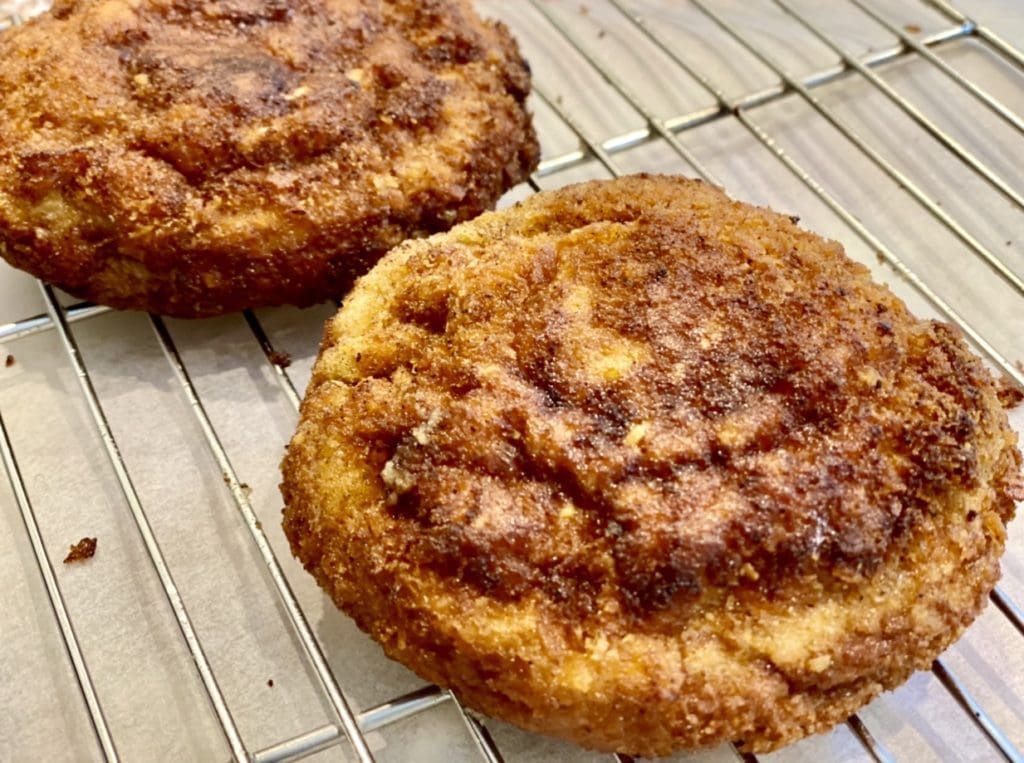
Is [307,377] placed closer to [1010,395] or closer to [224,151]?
[224,151]

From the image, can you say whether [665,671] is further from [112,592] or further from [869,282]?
[112,592]

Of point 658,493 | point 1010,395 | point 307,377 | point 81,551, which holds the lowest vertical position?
point 81,551

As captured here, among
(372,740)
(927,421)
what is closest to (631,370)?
(927,421)

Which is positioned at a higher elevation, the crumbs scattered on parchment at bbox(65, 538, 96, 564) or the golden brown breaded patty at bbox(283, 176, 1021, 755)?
the golden brown breaded patty at bbox(283, 176, 1021, 755)

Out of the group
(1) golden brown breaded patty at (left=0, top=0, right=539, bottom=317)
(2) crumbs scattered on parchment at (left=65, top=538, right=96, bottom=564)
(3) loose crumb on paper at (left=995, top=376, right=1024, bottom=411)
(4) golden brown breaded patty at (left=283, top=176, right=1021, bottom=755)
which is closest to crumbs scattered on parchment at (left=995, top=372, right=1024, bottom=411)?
(3) loose crumb on paper at (left=995, top=376, right=1024, bottom=411)

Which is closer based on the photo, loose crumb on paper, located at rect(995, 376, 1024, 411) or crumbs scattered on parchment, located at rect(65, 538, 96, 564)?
crumbs scattered on parchment, located at rect(65, 538, 96, 564)

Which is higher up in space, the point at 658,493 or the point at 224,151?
the point at 658,493

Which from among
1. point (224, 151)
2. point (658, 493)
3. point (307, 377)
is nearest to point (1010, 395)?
point (658, 493)

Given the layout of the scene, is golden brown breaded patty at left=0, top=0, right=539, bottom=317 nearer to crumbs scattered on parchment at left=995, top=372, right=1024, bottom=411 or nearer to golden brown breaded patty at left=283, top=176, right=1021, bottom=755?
golden brown breaded patty at left=283, top=176, right=1021, bottom=755
